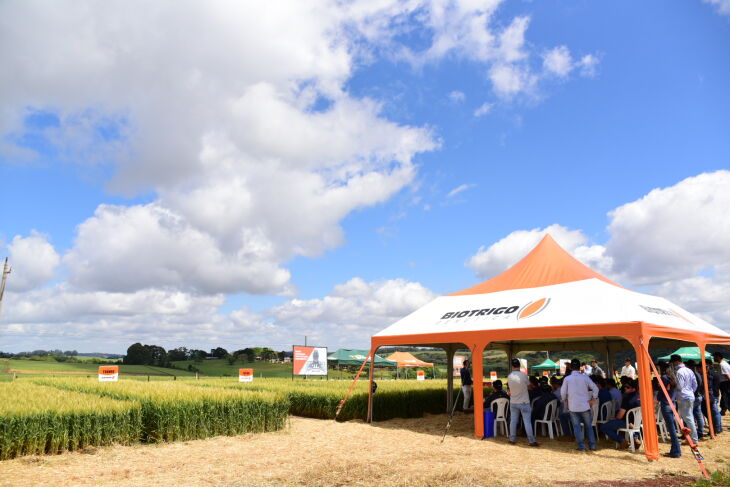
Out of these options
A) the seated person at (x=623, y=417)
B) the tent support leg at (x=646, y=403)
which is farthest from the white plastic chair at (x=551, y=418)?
the tent support leg at (x=646, y=403)

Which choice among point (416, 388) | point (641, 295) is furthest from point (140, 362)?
point (641, 295)

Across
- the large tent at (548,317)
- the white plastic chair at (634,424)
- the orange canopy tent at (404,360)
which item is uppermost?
the large tent at (548,317)

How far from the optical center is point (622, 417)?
10.2m

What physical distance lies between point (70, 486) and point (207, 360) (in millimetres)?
52876

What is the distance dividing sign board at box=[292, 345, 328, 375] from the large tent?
9.69 m

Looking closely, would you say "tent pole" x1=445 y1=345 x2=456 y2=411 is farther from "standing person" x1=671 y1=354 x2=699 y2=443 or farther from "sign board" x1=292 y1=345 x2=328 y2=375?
"sign board" x1=292 y1=345 x2=328 y2=375

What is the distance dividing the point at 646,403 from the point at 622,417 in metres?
0.97

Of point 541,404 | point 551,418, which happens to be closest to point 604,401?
point 551,418

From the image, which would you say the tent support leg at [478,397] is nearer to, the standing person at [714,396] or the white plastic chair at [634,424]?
the white plastic chair at [634,424]

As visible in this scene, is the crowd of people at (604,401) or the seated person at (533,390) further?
the seated person at (533,390)

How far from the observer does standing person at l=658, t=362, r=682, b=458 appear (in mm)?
9203

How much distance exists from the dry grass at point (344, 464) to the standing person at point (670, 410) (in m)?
0.23

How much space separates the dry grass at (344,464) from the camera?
301 inches

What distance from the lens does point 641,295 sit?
13.4 m
